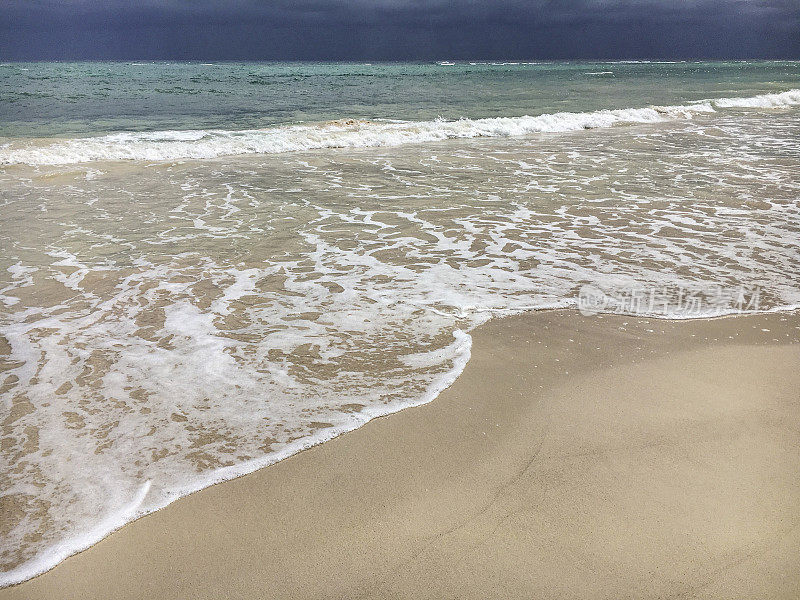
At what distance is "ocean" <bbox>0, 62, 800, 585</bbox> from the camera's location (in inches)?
119

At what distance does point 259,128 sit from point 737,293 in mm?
15324

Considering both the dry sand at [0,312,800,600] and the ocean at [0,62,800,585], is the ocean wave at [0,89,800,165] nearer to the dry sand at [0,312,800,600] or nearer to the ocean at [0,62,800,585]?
the ocean at [0,62,800,585]

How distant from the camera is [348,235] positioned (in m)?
6.86

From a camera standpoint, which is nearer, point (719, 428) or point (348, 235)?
point (719, 428)

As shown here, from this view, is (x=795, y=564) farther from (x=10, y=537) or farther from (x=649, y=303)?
(x=10, y=537)

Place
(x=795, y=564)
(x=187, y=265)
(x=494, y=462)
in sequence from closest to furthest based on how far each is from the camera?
(x=795, y=564)
(x=494, y=462)
(x=187, y=265)

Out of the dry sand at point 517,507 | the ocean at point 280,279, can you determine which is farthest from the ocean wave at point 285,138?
the dry sand at point 517,507

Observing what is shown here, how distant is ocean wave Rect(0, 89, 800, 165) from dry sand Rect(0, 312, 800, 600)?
472 inches

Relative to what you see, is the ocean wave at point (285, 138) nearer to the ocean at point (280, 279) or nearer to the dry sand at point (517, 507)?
the ocean at point (280, 279)

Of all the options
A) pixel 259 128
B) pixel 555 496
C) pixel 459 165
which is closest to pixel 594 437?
pixel 555 496

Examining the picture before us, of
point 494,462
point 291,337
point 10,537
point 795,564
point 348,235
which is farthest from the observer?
point 348,235

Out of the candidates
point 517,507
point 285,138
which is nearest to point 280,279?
point 517,507

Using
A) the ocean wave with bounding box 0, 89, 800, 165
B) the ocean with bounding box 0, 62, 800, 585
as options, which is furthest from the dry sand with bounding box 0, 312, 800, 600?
the ocean wave with bounding box 0, 89, 800, 165

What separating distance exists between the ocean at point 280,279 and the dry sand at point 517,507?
8.8 inches
